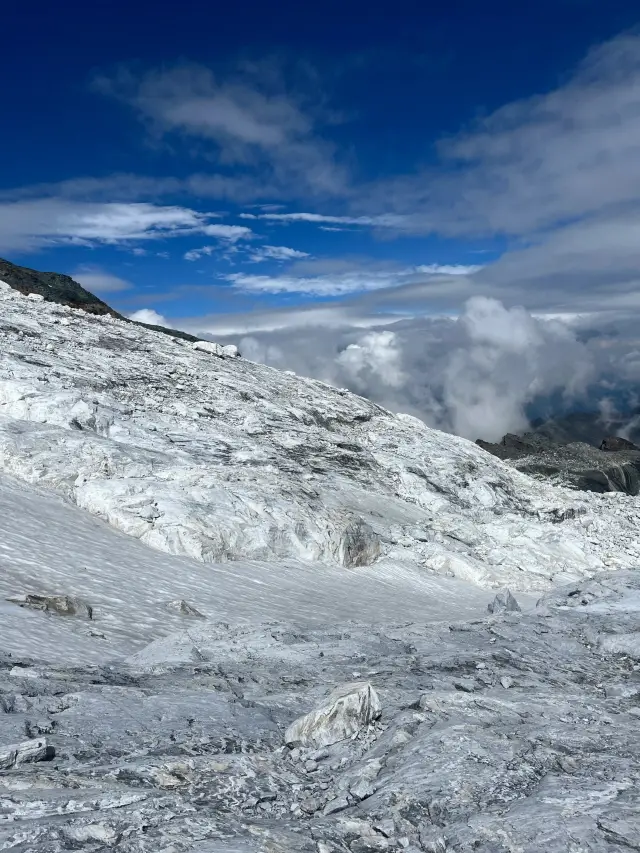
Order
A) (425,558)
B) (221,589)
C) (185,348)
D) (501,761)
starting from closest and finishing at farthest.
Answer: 1. (501,761)
2. (221,589)
3. (425,558)
4. (185,348)

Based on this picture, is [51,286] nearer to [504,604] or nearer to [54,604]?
[54,604]

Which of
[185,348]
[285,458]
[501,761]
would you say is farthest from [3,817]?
[185,348]

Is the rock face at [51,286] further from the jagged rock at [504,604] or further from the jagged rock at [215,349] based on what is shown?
the jagged rock at [504,604]

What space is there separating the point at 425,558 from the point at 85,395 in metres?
19.8

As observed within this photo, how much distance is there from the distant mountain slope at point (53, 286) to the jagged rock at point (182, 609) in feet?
209

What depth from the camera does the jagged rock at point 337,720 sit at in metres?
9.67

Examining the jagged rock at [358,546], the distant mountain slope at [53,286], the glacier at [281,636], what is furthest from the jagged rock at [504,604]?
the distant mountain slope at [53,286]

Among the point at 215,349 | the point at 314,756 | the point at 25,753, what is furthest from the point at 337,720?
the point at 215,349

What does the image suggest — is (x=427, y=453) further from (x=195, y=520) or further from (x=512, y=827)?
(x=512, y=827)

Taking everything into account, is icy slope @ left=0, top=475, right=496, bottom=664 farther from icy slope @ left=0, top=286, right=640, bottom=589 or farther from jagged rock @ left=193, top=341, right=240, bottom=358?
jagged rock @ left=193, top=341, right=240, bottom=358

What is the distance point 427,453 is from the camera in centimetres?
4566

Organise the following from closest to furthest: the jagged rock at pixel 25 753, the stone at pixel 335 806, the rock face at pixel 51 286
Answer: the stone at pixel 335 806 → the jagged rock at pixel 25 753 → the rock face at pixel 51 286

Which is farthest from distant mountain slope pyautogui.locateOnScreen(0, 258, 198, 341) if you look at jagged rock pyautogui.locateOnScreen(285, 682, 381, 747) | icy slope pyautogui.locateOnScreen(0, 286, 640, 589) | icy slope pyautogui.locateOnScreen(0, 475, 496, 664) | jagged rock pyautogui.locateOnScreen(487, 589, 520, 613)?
jagged rock pyautogui.locateOnScreen(285, 682, 381, 747)

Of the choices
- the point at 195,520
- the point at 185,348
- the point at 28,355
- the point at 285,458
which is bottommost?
the point at 195,520
